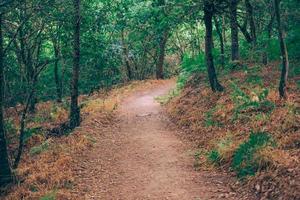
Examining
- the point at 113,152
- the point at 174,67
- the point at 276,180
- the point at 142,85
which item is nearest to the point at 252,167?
the point at 276,180

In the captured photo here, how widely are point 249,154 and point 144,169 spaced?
2719mm

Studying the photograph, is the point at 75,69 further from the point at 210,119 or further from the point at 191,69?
the point at 191,69

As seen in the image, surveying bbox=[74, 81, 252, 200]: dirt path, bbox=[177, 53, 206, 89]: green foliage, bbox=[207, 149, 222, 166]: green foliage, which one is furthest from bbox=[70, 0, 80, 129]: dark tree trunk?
bbox=[177, 53, 206, 89]: green foliage

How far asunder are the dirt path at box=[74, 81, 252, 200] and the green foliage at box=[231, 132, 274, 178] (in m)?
0.43

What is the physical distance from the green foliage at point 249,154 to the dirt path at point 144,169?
0.43 metres

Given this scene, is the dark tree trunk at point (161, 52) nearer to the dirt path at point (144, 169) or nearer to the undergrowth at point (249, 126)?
the undergrowth at point (249, 126)

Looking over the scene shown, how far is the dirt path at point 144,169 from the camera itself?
803 centimetres

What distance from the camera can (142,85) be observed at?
979 inches

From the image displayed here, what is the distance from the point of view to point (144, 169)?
9.52m

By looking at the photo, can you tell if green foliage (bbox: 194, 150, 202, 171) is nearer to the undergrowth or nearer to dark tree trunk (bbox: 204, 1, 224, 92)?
the undergrowth

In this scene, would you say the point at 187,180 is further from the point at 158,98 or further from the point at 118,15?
the point at 118,15

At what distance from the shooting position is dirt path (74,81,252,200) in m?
8.03

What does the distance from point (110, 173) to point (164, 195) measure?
223 cm

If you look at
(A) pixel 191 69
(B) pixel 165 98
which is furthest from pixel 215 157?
(A) pixel 191 69
